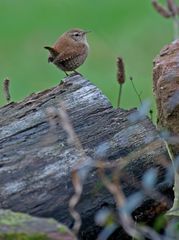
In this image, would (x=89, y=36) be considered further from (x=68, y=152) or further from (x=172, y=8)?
(x=172, y=8)

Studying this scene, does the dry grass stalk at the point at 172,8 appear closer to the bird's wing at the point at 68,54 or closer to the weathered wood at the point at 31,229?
the weathered wood at the point at 31,229

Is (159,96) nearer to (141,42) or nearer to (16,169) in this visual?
(16,169)

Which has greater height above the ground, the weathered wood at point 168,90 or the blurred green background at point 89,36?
the weathered wood at point 168,90

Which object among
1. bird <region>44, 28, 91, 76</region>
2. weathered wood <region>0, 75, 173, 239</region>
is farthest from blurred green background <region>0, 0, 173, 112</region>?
weathered wood <region>0, 75, 173, 239</region>

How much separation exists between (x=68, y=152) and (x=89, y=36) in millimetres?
9709

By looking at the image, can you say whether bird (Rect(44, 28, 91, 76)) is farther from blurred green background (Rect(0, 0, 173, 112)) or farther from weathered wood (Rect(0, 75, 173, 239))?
blurred green background (Rect(0, 0, 173, 112))

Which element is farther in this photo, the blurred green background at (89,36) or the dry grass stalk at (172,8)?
the blurred green background at (89,36)

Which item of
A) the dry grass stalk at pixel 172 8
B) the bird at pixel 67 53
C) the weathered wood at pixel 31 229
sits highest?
the dry grass stalk at pixel 172 8

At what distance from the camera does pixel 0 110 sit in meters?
7.03

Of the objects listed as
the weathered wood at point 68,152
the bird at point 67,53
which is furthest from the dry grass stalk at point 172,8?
the bird at point 67,53

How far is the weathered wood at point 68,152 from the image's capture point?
20.9ft

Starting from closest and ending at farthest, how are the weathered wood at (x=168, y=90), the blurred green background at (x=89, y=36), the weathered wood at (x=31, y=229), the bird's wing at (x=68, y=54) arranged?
the weathered wood at (x=31, y=229) → the weathered wood at (x=168, y=90) → the bird's wing at (x=68, y=54) → the blurred green background at (x=89, y=36)

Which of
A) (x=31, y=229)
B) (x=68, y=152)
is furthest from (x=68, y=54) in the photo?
(x=31, y=229)

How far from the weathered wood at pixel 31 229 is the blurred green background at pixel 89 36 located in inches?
327
